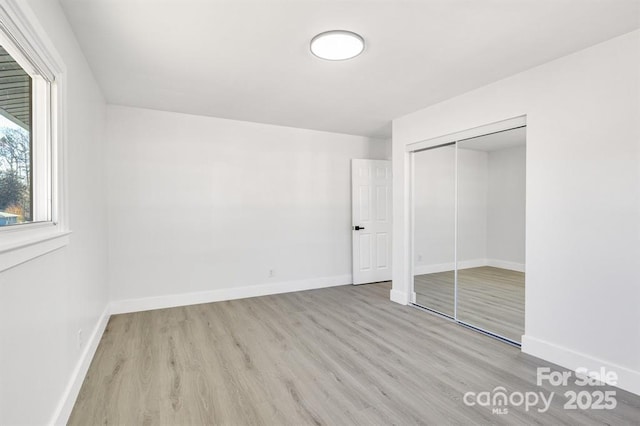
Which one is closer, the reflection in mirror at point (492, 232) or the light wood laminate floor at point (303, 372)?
the light wood laminate floor at point (303, 372)

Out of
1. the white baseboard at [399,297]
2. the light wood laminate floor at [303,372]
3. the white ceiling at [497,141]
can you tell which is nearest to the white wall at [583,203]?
the white ceiling at [497,141]

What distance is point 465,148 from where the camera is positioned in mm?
3447

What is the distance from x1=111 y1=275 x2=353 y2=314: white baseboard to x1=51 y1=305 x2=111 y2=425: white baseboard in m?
0.74

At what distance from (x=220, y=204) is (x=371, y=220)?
7.84 feet

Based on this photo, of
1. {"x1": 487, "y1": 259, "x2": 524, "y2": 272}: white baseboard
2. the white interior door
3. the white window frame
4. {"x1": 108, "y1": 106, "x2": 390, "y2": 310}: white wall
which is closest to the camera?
the white window frame

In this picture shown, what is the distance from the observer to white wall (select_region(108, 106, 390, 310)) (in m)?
3.80

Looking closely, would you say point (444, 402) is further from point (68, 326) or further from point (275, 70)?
point (275, 70)

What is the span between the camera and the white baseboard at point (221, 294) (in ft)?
12.5

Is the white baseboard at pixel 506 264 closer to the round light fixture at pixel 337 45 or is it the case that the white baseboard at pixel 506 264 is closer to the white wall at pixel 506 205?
the white wall at pixel 506 205

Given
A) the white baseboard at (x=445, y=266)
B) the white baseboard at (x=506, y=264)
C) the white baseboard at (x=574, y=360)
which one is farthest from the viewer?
the white baseboard at (x=445, y=266)

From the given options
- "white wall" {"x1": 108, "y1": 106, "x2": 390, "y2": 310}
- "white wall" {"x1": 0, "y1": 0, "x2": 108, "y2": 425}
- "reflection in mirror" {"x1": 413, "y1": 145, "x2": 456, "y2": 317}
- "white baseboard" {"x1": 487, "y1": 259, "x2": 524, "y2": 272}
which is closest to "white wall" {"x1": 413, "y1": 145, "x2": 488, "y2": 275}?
"reflection in mirror" {"x1": 413, "y1": 145, "x2": 456, "y2": 317}

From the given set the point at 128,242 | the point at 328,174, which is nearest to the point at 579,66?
the point at 328,174

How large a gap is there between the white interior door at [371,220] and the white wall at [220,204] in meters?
0.18

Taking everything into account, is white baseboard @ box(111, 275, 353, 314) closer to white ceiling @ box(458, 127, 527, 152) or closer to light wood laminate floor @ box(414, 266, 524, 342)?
light wood laminate floor @ box(414, 266, 524, 342)
